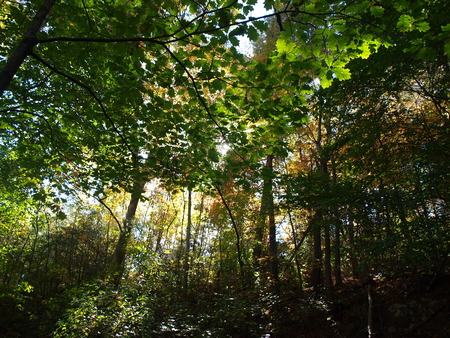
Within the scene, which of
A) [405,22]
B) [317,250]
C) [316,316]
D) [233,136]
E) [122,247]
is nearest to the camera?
[405,22]

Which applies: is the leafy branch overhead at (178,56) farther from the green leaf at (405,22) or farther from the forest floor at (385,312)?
the forest floor at (385,312)

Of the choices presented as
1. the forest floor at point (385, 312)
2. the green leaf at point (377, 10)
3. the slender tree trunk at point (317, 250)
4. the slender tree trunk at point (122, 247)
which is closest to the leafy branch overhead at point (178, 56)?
the green leaf at point (377, 10)

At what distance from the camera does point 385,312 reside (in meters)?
5.53

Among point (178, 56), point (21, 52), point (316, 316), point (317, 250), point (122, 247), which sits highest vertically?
point (178, 56)

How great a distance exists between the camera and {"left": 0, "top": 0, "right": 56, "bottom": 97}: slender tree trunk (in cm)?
180

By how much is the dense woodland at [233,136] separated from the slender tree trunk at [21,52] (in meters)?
0.01

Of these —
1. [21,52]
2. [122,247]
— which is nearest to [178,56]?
[21,52]

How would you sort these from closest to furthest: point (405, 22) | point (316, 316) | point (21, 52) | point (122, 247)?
1. point (21, 52)
2. point (405, 22)
3. point (316, 316)
4. point (122, 247)

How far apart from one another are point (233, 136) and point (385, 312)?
5331 millimetres

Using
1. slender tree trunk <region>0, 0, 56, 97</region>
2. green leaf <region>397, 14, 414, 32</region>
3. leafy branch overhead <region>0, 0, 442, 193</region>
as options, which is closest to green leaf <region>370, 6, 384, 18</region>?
leafy branch overhead <region>0, 0, 442, 193</region>

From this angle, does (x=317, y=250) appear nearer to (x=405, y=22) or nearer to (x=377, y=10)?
(x=405, y=22)

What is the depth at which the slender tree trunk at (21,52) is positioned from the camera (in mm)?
1800

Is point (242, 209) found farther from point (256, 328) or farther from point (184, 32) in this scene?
point (184, 32)

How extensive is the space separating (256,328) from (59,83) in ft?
20.7
